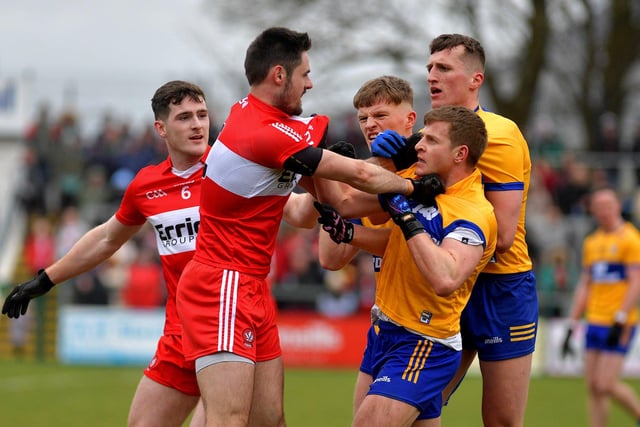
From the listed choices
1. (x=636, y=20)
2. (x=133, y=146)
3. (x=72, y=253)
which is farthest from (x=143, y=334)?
(x=636, y=20)

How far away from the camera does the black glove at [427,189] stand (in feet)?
18.8

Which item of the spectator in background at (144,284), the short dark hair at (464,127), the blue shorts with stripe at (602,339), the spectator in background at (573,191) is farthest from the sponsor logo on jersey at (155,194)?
the spectator in background at (573,191)

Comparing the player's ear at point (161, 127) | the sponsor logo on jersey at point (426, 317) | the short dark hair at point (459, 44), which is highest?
the short dark hair at point (459, 44)

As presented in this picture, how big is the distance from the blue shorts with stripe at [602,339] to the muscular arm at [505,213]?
5.37 metres

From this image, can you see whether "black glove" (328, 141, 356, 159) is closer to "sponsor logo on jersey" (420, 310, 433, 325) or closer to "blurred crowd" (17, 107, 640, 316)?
"sponsor logo on jersey" (420, 310, 433, 325)

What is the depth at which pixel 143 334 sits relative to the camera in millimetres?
18812

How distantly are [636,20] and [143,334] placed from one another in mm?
15365

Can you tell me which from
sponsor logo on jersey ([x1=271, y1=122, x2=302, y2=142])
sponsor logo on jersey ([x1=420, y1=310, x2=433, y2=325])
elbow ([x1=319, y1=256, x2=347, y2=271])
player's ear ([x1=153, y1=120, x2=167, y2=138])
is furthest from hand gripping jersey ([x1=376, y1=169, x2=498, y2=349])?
player's ear ([x1=153, y1=120, x2=167, y2=138])

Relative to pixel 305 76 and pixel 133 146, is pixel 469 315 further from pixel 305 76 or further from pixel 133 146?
pixel 133 146

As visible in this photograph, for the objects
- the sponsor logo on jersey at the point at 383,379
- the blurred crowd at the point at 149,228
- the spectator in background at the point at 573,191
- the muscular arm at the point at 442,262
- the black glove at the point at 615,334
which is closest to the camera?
the muscular arm at the point at 442,262

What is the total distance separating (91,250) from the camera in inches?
277

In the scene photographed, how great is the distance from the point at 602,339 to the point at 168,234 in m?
5.98

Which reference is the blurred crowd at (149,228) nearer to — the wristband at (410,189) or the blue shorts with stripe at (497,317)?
the blue shorts with stripe at (497,317)

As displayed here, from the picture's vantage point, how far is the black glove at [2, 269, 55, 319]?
22.7ft
